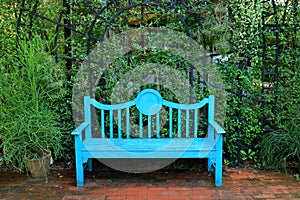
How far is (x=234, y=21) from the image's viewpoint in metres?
2.79

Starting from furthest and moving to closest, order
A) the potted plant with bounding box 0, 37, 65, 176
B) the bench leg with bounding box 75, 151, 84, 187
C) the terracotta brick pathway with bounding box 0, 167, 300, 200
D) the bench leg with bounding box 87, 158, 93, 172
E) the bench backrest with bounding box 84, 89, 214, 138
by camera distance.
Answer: the bench leg with bounding box 87, 158, 93, 172 < the bench backrest with bounding box 84, 89, 214, 138 < the potted plant with bounding box 0, 37, 65, 176 < the bench leg with bounding box 75, 151, 84, 187 < the terracotta brick pathway with bounding box 0, 167, 300, 200

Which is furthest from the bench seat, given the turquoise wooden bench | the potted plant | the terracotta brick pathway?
the potted plant

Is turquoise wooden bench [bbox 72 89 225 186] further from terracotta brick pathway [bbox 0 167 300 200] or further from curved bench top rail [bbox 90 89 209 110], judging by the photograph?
terracotta brick pathway [bbox 0 167 300 200]

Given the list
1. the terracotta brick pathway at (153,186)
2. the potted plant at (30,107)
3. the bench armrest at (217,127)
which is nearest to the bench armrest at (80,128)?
the potted plant at (30,107)

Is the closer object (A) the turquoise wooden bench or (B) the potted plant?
(A) the turquoise wooden bench

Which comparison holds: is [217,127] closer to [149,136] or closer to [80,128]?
[149,136]

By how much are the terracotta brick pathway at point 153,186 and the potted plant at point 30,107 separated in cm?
21

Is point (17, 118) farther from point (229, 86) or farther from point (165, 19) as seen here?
point (229, 86)

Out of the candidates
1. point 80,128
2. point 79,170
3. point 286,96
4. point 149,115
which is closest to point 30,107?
point 80,128

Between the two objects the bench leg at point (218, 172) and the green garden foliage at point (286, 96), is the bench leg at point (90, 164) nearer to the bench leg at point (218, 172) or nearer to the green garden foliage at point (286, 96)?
the bench leg at point (218, 172)

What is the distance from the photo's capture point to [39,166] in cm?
271

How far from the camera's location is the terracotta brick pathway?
2.39 meters

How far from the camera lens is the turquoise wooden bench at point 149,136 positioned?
8.18 ft

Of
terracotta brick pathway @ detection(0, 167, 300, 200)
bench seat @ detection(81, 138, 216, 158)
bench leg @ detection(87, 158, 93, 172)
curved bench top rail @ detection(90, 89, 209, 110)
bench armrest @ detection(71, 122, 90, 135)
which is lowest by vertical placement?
terracotta brick pathway @ detection(0, 167, 300, 200)
